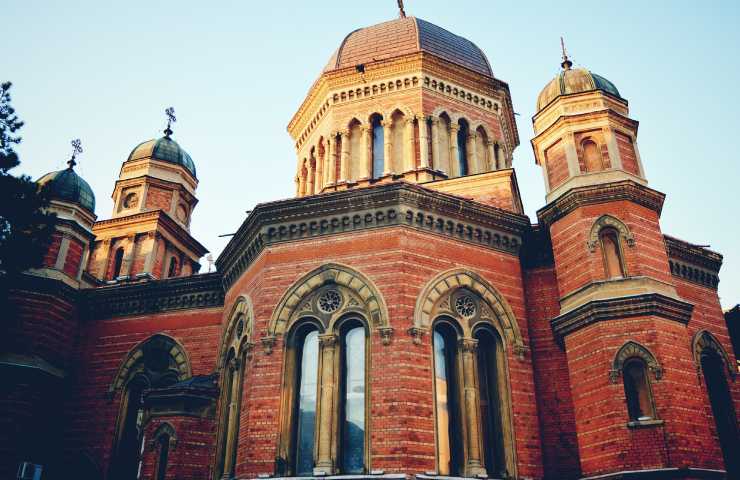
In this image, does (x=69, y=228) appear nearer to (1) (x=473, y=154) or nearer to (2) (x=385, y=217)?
(2) (x=385, y=217)

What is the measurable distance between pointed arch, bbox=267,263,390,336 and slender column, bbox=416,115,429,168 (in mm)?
7386

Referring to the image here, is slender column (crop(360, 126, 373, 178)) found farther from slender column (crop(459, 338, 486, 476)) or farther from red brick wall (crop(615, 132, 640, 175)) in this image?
slender column (crop(459, 338, 486, 476))

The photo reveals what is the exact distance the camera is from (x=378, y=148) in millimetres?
22938

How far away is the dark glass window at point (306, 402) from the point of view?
47.6 feet

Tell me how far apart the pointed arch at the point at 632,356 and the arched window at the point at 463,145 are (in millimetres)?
10101

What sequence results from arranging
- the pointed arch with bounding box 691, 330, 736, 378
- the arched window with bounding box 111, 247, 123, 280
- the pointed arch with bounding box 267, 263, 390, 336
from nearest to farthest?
the pointed arch with bounding box 267, 263, 390, 336 < the pointed arch with bounding box 691, 330, 736, 378 < the arched window with bounding box 111, 247, 123, 280

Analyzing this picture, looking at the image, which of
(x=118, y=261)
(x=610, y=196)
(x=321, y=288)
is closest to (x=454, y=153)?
(x=610, y=196)

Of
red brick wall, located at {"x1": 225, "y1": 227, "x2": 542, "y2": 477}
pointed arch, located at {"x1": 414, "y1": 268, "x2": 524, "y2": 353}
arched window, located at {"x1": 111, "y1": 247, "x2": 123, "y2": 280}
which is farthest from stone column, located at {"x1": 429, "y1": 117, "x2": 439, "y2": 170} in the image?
arched window, located at {"x1": 111, "y1": 247, "x2": 123, "y2": 280}

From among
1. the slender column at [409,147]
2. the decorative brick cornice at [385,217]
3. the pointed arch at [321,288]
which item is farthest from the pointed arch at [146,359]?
the slender column at [409,147]

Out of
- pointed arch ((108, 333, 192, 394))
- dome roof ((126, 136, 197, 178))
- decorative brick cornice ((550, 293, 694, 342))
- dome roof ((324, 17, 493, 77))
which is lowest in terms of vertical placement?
decorative brick cornice ((550, 293, 694, 342))

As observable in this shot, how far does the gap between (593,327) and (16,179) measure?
1437cm

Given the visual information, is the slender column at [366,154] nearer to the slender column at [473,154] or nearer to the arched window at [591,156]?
the slender column at [473,154]

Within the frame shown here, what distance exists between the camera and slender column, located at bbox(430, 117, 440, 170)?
22078 millimetres

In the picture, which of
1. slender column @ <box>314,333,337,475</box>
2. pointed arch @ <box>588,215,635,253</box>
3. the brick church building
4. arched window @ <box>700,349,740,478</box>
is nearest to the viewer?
slender column @ <box>314,333,337,475</box>
